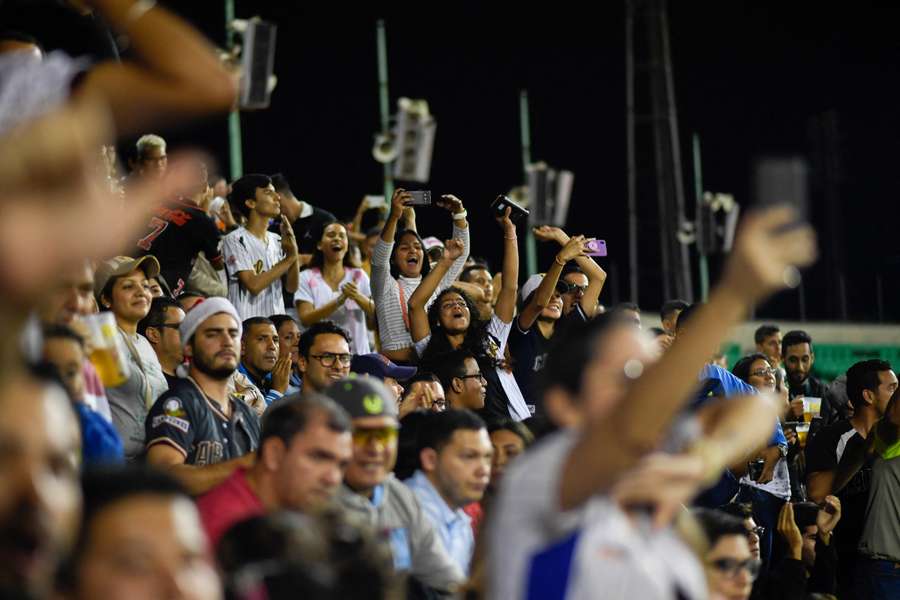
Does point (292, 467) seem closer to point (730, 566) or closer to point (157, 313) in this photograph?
point (730, 566)

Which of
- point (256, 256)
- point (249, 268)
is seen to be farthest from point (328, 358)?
point (256, 256)

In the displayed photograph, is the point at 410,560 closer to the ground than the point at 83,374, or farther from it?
closer to the ground

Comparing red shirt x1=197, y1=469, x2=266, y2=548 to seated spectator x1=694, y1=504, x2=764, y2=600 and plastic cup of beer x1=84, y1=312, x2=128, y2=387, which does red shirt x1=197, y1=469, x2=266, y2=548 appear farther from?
seated spectator x1=694, y1=504, x2=764, y2=600

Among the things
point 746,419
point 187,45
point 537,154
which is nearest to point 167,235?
point 187,45

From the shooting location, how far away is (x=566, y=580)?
3.28 metres

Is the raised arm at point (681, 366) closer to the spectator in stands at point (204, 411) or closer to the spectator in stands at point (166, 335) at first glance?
the spectator in stands at point (204, 411)

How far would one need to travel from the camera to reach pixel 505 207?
10.5m

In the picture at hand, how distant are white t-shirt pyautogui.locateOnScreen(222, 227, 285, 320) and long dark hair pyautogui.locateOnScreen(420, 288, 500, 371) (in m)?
1.38

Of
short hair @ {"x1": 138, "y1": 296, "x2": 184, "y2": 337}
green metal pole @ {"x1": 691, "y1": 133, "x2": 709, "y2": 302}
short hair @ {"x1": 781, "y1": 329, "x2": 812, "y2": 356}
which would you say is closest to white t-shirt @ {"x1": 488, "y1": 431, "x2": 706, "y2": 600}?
short hair @ {"x1": 138, "y1": 296, "x2": 184, "y2": 337}

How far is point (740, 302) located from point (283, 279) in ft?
27.6

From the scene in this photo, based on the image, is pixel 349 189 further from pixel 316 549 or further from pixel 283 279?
pixel 316 549

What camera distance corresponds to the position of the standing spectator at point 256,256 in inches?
422

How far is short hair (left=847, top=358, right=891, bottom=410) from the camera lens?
1073cm

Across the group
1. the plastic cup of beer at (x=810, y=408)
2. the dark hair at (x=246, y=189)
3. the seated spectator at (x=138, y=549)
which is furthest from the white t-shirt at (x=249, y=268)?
the seated spectator at (x=138, y=549)
